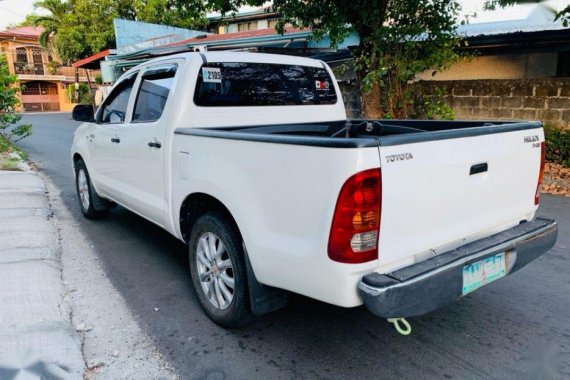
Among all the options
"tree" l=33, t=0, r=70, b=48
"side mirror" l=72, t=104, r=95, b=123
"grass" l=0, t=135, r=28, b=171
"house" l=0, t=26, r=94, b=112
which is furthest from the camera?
"house" l=0, t=26, r=94, b=112

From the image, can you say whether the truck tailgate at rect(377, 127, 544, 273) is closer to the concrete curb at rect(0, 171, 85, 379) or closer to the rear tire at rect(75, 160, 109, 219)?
the concrete curb at rect(0, 171, 85, 379)

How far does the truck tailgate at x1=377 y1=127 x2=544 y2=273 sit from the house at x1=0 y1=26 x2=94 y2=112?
48.8m

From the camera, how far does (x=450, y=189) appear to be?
2539 mm

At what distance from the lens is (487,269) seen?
8.71 ft

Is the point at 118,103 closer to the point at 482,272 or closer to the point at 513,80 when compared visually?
the point at 482,272

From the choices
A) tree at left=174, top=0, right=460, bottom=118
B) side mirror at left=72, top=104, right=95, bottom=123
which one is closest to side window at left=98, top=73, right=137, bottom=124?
side mirror at left=72, top=104, right=95, bottom=123

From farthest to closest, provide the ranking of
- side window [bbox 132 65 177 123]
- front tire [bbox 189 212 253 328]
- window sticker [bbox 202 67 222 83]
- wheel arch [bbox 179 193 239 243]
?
side window [bbox 132 65 177 123], window sticker [bbox 202 67 222 83], wheel arch [bbox 179 193 239 243], front tire [bbox 189 212 253 328]

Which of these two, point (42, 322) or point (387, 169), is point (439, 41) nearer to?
point (387, 169)

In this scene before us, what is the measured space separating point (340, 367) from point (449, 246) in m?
0.98

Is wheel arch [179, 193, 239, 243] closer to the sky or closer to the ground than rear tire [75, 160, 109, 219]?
closer to the sky

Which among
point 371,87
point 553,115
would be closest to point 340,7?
point 371,87

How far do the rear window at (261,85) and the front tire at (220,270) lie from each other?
1103 mm

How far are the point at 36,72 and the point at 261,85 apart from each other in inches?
1987

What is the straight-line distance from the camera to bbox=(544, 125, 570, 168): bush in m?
7.77
